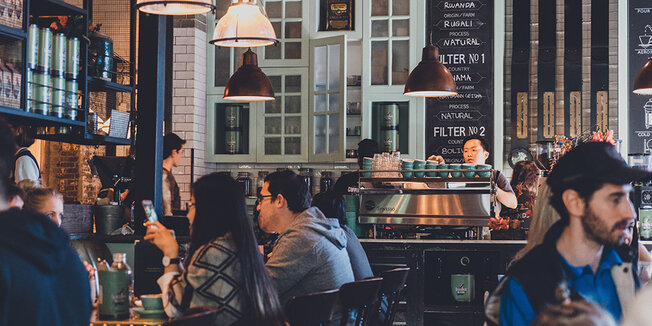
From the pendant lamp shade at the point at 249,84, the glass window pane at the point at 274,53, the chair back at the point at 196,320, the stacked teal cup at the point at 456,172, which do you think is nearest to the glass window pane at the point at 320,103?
the glass window pane at the point at 274,53

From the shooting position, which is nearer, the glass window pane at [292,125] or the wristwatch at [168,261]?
the wristwatch at [168,261]

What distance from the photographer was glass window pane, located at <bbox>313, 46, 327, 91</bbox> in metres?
8.43

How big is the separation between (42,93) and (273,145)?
4159 millimetres

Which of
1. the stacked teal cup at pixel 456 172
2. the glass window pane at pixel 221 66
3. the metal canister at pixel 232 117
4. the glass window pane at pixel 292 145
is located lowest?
the stacked teal cup at pixel 456 172

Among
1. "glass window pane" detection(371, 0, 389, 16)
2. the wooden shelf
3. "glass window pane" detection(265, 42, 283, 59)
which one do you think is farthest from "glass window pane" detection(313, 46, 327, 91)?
the wooden shelf

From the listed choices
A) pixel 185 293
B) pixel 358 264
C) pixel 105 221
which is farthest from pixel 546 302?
pixel 105 221

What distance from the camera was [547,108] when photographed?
8.30m

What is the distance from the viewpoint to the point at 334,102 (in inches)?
326

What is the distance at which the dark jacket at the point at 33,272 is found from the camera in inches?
73.8

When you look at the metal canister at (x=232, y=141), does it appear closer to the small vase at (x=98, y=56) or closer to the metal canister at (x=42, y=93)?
the small vase at (x=98, y=56)

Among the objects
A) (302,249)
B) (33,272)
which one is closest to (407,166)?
(302,249)

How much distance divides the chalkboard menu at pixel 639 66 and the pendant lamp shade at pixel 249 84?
12.4ft

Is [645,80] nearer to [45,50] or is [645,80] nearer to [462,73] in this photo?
[462,73]

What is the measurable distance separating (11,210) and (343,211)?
346 centimetres
